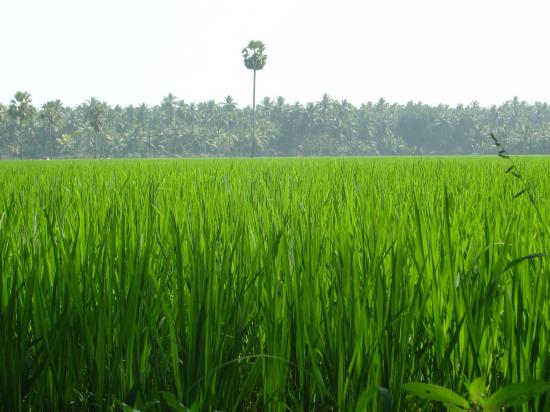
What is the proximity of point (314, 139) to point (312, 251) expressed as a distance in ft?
278

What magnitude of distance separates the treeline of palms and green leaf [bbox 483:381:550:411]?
81048 mm

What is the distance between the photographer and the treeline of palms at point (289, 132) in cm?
8062

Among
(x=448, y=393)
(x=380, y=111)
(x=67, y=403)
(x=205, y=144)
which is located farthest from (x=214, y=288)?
(x=380, y=111)

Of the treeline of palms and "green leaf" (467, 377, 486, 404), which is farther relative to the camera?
the treeline of palms

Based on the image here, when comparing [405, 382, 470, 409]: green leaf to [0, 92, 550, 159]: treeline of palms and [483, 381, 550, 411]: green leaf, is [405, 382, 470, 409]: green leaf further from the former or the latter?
[0, 92, 550, 159]: treeline of palms

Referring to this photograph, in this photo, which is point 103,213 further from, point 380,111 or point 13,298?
point 380,111

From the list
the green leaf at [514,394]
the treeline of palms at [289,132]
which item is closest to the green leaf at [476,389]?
the green leaf at [514,394]

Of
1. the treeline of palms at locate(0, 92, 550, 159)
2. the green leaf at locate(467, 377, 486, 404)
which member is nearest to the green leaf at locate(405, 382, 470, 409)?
the green leaf at locate(467, 377, 486, 404)

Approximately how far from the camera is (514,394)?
61cm

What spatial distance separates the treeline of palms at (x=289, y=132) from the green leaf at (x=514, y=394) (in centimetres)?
8105

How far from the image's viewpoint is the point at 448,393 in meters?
0.62

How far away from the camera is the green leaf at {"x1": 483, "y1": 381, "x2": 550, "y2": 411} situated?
0.60m

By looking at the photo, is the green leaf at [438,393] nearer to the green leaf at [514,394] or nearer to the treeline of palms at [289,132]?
the green leaf at [514,394]

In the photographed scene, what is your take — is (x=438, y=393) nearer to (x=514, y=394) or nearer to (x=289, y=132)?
(x=514, y=394)
